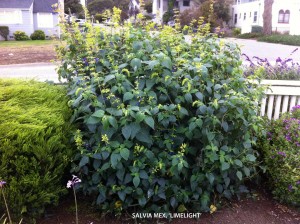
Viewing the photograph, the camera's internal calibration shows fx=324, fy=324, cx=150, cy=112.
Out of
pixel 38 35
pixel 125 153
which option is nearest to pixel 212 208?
pixel 125 153

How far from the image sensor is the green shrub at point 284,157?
2.92 m

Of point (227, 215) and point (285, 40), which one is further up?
point (285, 40)

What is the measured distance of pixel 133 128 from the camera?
2410 mm

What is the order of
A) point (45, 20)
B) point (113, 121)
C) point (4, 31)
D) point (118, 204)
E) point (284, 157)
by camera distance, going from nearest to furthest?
1. point (113, 121)
2. point (118, 204)
3. point (284, 157)
4. point (4, 31)
5. point (45, 20)

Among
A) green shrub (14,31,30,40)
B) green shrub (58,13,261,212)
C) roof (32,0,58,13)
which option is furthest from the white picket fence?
roof (32,0,58,13)

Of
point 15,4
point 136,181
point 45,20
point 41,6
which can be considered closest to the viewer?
point 136,181

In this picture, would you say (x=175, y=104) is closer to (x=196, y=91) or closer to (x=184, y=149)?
(x=196, y=91)

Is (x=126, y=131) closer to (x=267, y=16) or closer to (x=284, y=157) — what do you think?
(x=284, y=157)

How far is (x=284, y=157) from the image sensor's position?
303 centimetres

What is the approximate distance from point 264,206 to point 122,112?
1747 millimetres

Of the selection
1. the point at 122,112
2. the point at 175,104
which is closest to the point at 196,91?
the point at 175,104

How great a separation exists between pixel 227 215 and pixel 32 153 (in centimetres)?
178

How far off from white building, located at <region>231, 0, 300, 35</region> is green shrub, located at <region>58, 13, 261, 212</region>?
1121 inches

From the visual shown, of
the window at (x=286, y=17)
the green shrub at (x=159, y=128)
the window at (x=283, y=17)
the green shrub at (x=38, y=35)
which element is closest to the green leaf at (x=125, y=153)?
the green shrub at (x=159, y=128)
